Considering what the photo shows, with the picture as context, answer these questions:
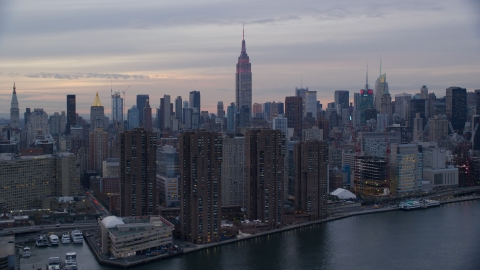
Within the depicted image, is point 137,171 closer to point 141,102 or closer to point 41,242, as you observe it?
point 41,242

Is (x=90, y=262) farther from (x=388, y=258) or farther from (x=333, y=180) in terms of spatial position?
(x=333, y=180)

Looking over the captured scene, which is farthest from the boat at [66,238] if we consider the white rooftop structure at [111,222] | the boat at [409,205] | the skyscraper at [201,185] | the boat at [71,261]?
the boat at [409,205]

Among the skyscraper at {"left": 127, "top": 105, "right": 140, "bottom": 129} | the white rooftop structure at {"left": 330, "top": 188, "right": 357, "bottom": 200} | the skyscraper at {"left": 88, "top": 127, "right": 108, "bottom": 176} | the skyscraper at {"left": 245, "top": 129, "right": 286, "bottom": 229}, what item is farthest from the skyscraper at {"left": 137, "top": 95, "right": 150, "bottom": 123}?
the skyscraper at {"left": 245, "top": 129, "right": 286, "bottom": 229}

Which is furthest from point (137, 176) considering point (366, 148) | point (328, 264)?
point (366, 148)

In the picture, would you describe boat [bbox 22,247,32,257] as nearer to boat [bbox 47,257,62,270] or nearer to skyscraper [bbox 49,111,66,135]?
boat [bbox 47,257,62,270]

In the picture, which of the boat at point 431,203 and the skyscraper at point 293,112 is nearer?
the boat at point 431,203

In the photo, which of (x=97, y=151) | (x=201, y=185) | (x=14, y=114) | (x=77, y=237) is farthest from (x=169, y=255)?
(x=14, y=114)

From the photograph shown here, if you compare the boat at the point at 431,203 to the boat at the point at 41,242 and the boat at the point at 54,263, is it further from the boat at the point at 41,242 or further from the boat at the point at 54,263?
the boat at the point at 54,263
